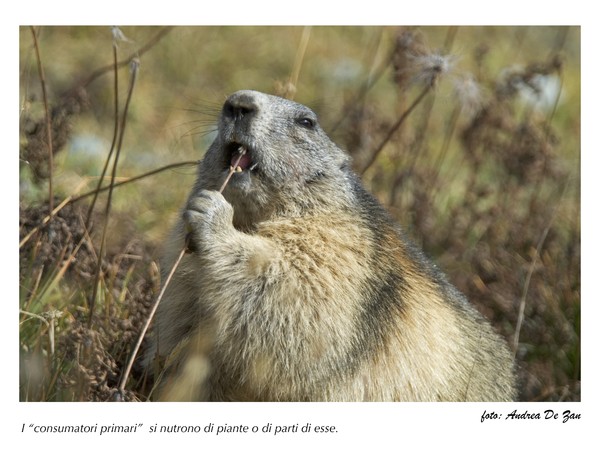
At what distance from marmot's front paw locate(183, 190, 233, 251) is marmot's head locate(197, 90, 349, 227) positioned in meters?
0.27

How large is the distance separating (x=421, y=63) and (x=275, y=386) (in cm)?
321

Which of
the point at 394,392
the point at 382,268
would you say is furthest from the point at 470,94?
the point at 394,392

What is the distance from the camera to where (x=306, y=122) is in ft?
18.7

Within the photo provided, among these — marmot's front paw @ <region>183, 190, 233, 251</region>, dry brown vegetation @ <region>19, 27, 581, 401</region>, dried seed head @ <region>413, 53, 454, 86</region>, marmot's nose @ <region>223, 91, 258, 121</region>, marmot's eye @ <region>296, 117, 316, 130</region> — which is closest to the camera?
marmot's front paw @ <region>183, 190, 233, 251</region>

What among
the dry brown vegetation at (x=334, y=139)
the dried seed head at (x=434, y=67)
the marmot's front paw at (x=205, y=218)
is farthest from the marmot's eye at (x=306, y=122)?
the dried seed head at (x=434, y=67)

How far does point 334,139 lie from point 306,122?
2594mm

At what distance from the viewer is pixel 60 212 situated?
647 cm

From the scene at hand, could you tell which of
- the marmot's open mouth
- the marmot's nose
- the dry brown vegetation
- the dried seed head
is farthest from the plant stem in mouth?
the dried seed head

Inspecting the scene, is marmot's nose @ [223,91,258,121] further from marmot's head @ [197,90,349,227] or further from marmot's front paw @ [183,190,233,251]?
marmot's front paw @ [183,190,233,251]

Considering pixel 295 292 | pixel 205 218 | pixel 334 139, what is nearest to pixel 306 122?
pixel 205 218

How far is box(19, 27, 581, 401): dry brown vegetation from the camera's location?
5.96m

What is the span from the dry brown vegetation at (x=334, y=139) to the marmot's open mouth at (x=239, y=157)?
38cm

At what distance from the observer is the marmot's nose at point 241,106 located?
5156 mm

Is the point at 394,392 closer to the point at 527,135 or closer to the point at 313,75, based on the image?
the point at 527,135
